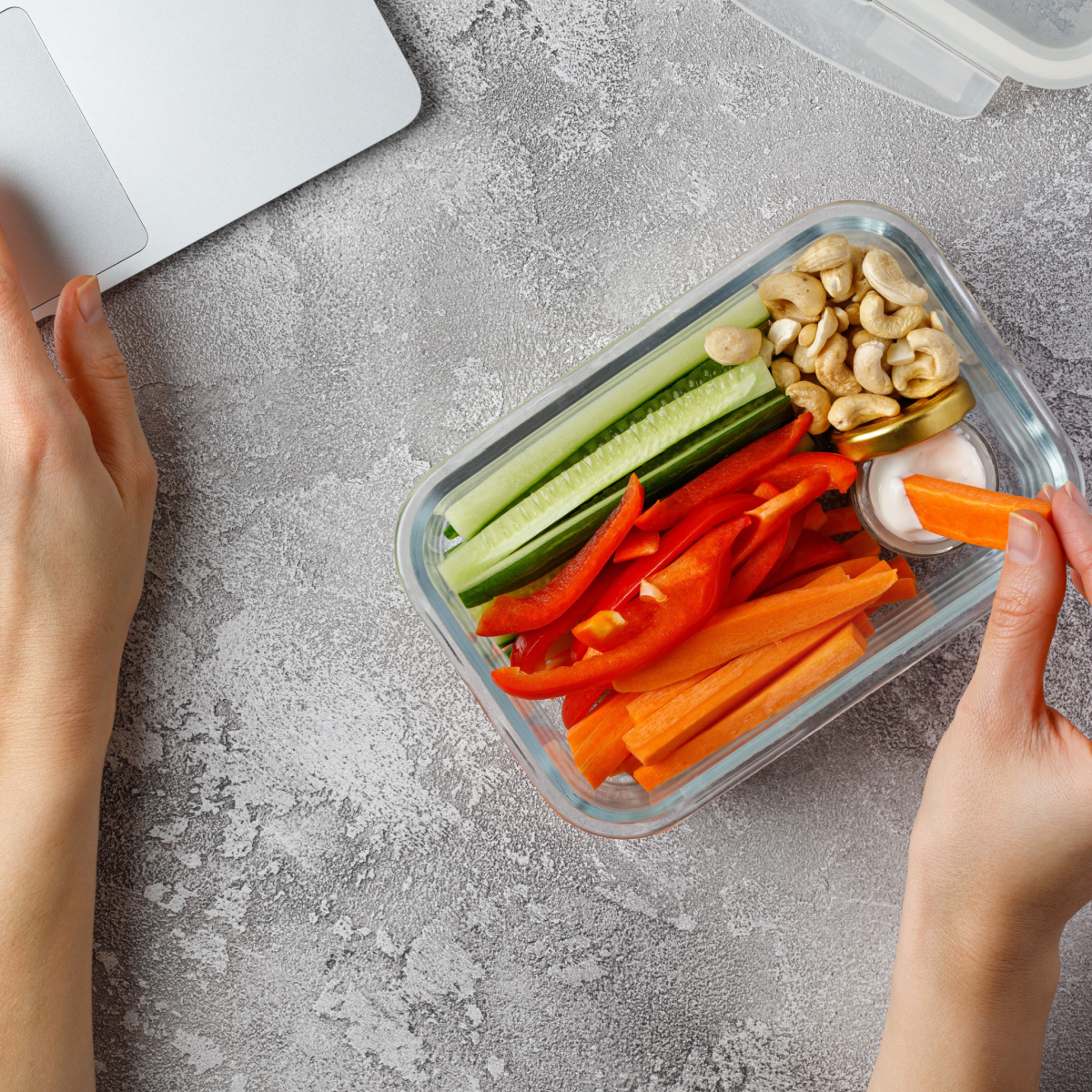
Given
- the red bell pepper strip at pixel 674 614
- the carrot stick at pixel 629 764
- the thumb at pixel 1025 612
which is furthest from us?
the carrot stick at pixel 629 764

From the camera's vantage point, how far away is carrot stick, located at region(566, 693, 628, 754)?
0.95 m

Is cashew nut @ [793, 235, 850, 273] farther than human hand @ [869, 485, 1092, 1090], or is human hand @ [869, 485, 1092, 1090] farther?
cashew nut @ [793, 235, 850, 273]

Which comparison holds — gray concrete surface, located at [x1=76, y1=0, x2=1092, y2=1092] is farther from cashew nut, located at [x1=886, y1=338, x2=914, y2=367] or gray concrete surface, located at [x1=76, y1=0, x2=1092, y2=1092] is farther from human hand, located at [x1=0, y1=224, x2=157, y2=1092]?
cashew nut, located at [x1=886, y1=338, x2=914, y2=367]

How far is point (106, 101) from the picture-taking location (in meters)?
1.00

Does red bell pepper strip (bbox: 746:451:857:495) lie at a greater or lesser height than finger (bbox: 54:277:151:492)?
lesser

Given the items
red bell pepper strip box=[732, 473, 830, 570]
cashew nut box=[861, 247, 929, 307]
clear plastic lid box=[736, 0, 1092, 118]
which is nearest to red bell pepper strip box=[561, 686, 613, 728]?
red bell pepper strip box=[732, 473, 830, 570]

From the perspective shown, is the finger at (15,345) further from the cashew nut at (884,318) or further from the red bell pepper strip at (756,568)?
the cashew nut at (884,318)

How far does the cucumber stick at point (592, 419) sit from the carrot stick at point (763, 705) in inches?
14.1

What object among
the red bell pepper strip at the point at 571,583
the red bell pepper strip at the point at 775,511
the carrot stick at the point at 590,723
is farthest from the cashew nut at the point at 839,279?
the carrot stick at the point at 590,723

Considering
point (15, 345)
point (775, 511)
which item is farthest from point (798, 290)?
point (15, 345)

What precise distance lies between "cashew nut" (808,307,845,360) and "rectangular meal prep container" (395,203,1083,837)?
0.11 metres

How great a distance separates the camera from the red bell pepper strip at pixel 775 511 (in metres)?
0.88

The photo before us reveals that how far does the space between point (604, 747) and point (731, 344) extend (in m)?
0.49

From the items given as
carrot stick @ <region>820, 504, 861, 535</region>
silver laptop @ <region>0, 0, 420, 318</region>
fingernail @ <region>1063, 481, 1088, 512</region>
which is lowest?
carrot stick @ <region>820, 504, 861, 535</region>
